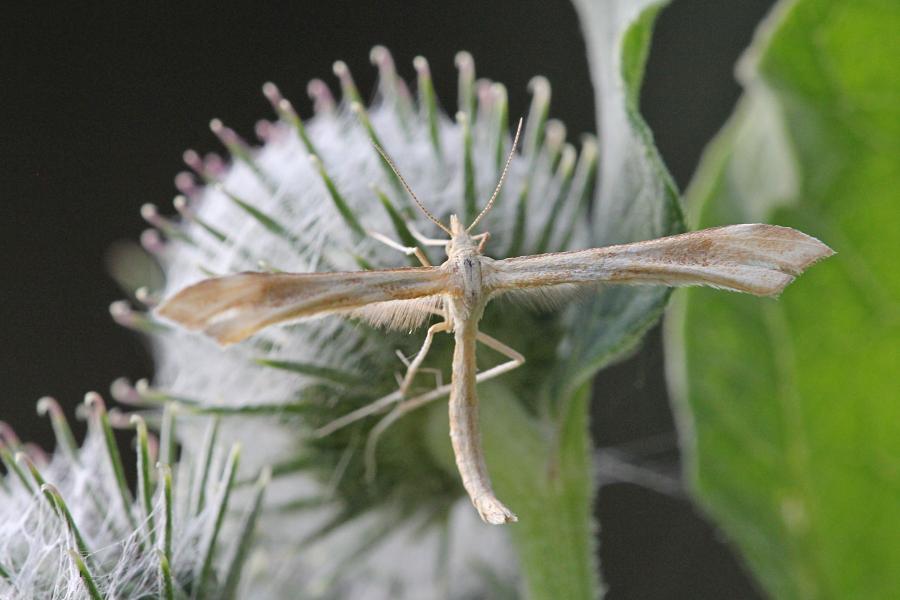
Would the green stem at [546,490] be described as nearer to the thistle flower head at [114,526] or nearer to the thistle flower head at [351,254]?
the thistle flower head at [351,254]

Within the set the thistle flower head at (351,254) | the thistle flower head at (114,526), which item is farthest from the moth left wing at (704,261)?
the thistle flower head at (114,526)

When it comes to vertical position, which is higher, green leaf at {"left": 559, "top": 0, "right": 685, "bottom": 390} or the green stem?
green leaf at {"left": 559, "top": 0, "right": 685, "bottom": 390}

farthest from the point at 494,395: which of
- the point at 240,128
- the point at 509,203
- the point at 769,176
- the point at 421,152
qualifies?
the point at 240,128

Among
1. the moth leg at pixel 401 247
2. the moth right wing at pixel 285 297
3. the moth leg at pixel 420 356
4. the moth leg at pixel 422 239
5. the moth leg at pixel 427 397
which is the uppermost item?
the moth right wing at pixel 285 297

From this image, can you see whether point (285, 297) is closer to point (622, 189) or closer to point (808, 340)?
point (622, 189)

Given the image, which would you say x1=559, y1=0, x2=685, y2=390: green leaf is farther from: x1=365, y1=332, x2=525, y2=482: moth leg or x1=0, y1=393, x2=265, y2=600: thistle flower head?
x1=0, y1=393, x2=265, y2=600: thistle flower head

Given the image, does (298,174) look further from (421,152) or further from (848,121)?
(848,121)

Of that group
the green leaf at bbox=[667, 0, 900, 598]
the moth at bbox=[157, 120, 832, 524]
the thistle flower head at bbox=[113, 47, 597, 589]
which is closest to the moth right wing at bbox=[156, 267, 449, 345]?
the moth at bbox=[157, 120, 832, 524]
